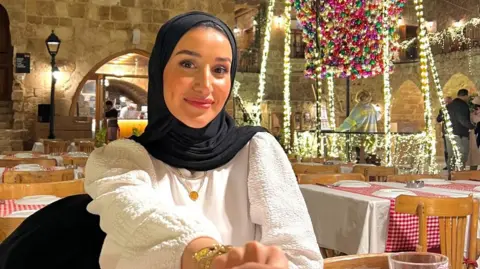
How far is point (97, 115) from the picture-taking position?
14.0 m

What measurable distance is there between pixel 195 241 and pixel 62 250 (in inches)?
12.9

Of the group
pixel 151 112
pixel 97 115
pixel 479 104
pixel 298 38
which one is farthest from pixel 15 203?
pixel 298 38

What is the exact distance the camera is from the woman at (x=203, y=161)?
0.98m

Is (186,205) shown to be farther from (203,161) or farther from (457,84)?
(457,84)

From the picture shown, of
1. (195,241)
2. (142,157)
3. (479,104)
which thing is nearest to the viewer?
(195,241)

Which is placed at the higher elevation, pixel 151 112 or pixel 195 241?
pixel 151 112

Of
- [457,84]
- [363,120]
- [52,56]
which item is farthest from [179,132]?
[457,84]

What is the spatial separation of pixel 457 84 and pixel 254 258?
19.7 metres

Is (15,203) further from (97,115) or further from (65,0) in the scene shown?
(97,115)

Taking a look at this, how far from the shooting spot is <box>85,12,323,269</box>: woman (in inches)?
38.5

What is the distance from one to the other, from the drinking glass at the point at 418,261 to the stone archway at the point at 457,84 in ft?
60.3

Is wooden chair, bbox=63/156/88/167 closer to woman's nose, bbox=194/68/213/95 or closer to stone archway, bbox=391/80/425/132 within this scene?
woman's nose, bbox=194/68/213/95

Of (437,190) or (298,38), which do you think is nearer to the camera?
(437,190)

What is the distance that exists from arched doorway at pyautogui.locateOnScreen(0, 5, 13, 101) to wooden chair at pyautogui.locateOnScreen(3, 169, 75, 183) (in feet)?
34.4
